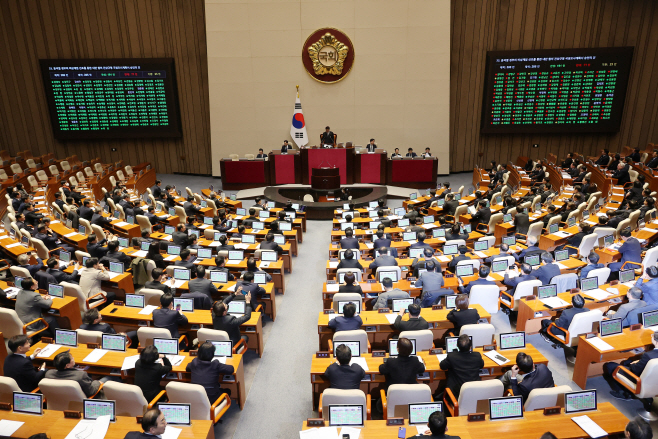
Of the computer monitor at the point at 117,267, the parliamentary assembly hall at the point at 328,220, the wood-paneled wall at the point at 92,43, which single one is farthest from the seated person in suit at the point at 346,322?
the wood-paneled wall at the point at 92,43

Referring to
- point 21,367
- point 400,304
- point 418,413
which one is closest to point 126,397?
point 21,367

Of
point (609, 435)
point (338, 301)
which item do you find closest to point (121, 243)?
point (338, 301)

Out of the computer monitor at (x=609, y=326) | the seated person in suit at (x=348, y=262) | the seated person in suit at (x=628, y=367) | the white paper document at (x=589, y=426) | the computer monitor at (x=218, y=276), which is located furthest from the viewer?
the seated person in suit at (x=348, y=262)

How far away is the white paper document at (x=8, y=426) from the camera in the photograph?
449 centimetres

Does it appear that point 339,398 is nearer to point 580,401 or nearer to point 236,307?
point 580,401

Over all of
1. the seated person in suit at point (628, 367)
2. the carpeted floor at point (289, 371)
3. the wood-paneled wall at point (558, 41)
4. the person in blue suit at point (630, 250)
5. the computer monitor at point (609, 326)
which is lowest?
the carpeted floor at point (289, 371)

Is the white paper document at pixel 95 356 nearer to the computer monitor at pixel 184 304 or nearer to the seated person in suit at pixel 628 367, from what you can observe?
the computer monitor at pixel 184 304

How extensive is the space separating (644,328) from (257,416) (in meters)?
5.35

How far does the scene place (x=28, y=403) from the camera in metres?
4.72

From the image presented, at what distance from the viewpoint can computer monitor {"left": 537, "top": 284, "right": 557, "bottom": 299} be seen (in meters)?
7.12

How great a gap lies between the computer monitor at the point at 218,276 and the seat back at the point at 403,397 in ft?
13.5

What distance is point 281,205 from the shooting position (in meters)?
15.2

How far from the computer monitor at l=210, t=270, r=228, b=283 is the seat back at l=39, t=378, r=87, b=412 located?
3236 millimetres

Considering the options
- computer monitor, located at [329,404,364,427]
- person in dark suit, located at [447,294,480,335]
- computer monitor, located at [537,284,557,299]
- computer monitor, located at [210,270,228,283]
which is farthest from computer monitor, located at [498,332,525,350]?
computer monitor, located at [210,270,228,283]
